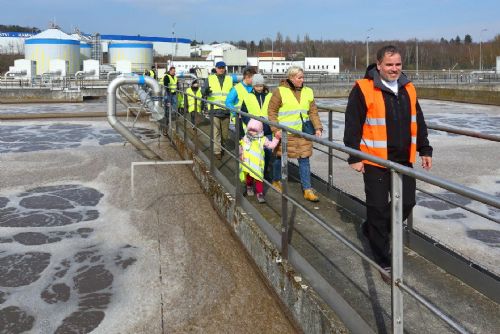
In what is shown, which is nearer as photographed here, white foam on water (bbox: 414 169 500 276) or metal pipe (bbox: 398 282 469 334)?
metal pipe (bbox: 398 282 469 334)

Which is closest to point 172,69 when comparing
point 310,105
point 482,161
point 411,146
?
point 482,161

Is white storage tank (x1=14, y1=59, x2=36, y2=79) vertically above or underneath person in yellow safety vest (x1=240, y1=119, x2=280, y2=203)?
above

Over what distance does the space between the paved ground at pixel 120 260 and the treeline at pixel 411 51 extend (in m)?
86.7

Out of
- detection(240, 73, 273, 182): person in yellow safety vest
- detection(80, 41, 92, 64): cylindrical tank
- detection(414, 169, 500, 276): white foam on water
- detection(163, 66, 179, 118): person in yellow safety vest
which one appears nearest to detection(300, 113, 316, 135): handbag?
detection(240, 73, 273, 182): person in yellow safety vest

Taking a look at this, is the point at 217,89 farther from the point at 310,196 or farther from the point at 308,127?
the point at 310,196

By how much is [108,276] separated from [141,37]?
8237cm

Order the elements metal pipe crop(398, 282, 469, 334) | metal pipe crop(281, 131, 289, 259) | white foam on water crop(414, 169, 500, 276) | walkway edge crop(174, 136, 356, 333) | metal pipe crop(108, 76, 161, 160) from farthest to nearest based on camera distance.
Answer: metal pipe crop(108, 76, 161, 160)
white foam on water crop(414, 169, 500, 276)
metal pipe crop(281, 131, 289, 259)
walkway edge crop(174, 136, 356, 333)
metal pipe crop(398, 282, 469, 334)

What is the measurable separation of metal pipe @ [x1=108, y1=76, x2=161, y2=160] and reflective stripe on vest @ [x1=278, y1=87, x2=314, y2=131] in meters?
5.30

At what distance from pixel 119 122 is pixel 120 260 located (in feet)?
20.2

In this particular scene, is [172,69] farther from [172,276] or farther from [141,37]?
[141,37]

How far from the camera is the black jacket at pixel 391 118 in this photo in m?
2.91

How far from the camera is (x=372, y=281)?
3.05 metres

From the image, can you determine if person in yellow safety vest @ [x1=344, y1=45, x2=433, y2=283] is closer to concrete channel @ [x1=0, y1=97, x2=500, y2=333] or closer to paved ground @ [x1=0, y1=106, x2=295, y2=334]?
concrete channel @ [x1=0, y1=97, x2=500, y2=333]

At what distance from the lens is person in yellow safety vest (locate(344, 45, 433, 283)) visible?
9.52 ft
